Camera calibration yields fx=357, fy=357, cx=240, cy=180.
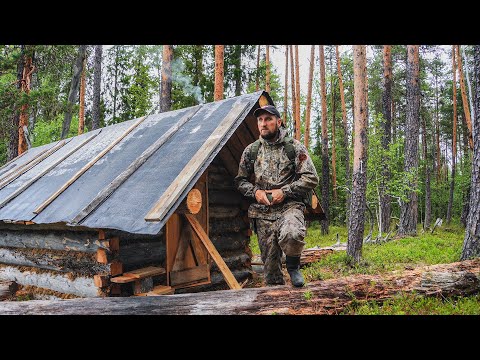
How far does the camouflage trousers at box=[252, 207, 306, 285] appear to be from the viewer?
4.44 m

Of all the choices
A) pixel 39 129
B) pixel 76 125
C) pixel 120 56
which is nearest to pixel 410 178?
pixel 39 129

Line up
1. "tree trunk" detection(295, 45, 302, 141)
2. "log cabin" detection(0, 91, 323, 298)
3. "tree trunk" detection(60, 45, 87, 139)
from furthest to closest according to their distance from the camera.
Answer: "tree trunk" detection(295, 45, 302, 141), "tree trunk" detection(60, 45, 87, 139), "log cabin" detection(0, 91, 323, 298)

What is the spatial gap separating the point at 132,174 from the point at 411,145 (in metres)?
12.3

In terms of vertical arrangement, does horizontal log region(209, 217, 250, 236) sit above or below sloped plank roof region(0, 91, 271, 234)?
below

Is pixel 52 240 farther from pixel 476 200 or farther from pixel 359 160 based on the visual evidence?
pixel 476 200

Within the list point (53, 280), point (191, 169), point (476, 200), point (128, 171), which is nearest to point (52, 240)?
point (53, 280)

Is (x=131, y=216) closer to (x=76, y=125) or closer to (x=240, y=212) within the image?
(x=240, y=212)

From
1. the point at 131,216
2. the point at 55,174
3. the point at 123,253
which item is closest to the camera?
the point at 131,216

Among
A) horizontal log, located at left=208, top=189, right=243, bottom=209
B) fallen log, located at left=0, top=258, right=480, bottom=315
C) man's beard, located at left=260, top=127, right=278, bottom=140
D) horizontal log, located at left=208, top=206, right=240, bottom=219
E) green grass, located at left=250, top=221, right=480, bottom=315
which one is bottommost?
green grass, located at left=250, top=221, right=480, bottom=315

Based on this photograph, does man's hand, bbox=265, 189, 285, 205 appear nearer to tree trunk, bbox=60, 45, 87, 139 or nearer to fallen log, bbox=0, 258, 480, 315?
fallen log, bbox=0, 258, 480, 315

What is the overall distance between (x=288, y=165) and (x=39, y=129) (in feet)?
54.7

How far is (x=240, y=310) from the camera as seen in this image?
3830 millimetres

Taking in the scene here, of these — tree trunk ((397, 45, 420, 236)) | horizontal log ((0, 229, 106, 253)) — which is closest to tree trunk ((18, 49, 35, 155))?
horizontal log ((0, 229, 106, 253))

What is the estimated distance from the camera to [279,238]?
457 centimetres
